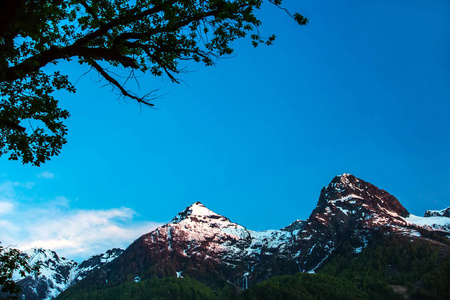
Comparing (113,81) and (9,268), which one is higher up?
(113,81)

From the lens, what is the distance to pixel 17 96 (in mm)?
11938

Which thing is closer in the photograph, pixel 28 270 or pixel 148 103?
pixel 148 103

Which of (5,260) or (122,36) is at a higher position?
(122,36)

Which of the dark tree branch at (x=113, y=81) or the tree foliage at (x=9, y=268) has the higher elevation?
the dark tree branch at (x=113, y=81)

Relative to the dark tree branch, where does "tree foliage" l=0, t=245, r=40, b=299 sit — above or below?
below

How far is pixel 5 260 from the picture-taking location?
1230cm

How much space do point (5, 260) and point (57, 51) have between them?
7914 mm

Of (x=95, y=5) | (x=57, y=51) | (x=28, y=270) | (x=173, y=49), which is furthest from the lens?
(x=28, y=270)

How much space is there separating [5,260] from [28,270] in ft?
3.98

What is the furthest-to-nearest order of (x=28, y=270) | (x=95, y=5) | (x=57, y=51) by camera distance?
(x=28, y=270) < (x=95, y=5) < (x=57, y=51)

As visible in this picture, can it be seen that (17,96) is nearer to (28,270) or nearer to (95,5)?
(95,5)

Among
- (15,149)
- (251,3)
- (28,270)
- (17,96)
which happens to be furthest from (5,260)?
(251,3)

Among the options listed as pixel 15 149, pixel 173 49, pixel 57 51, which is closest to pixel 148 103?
pixel 173 49

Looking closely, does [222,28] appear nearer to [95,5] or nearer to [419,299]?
[95,5]
